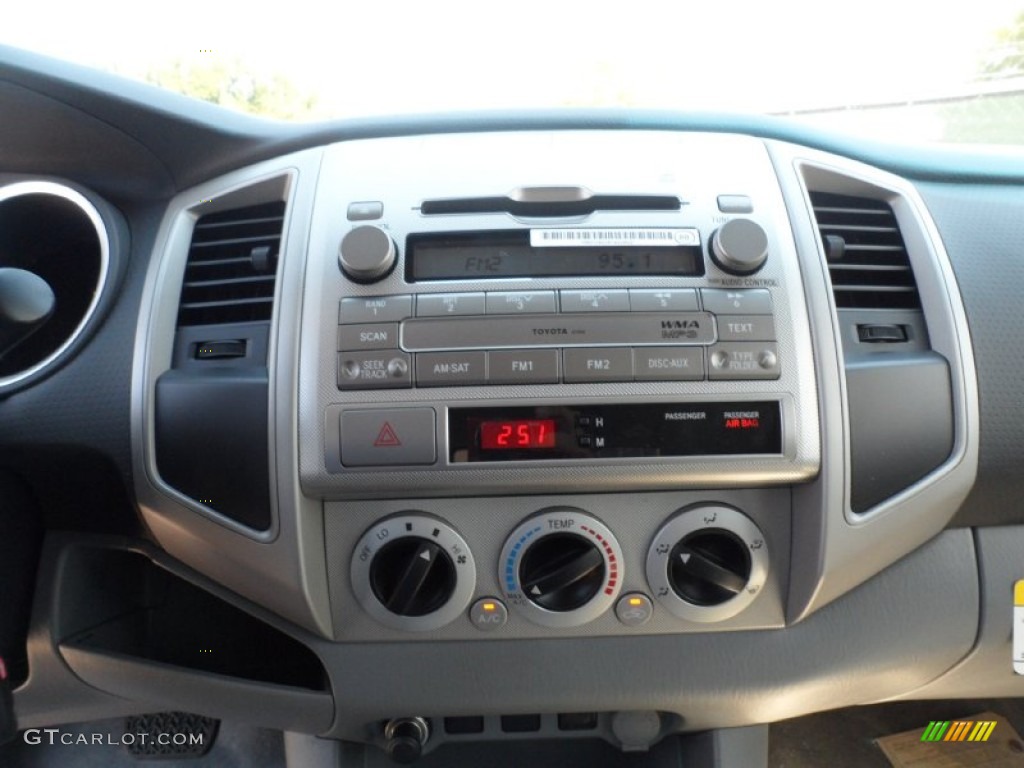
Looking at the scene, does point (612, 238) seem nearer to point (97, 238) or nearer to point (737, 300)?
point (737, 300)

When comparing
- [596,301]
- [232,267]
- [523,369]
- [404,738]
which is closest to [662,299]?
[596,301]

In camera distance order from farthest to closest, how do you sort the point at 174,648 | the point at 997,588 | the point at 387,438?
1. the point at 174,648
2. the point at 997,588
3. the point at 387,438

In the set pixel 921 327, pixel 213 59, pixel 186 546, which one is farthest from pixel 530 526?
pixel 213 59

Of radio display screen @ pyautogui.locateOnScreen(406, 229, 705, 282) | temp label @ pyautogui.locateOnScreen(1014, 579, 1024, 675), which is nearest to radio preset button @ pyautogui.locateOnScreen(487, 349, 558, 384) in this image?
radio display screen @ pyautogui.locateOnScreen(406, 229, 705, 282)

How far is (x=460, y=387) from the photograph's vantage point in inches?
33.3

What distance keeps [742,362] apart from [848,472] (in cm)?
17

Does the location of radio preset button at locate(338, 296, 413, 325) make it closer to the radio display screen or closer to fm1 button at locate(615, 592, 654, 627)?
the radio display screen

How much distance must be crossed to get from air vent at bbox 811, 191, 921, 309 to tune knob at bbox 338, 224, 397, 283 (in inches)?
20.8

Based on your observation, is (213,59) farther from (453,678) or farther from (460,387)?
(453,678)

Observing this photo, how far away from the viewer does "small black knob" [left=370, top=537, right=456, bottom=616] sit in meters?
0.87

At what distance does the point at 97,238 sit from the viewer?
1.05m

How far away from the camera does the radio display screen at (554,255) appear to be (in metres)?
0.89

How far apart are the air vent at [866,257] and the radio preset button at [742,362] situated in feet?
0.53

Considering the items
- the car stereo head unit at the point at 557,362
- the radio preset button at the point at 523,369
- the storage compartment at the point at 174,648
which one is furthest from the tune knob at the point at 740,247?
the storage compartment at the point at 174,648
